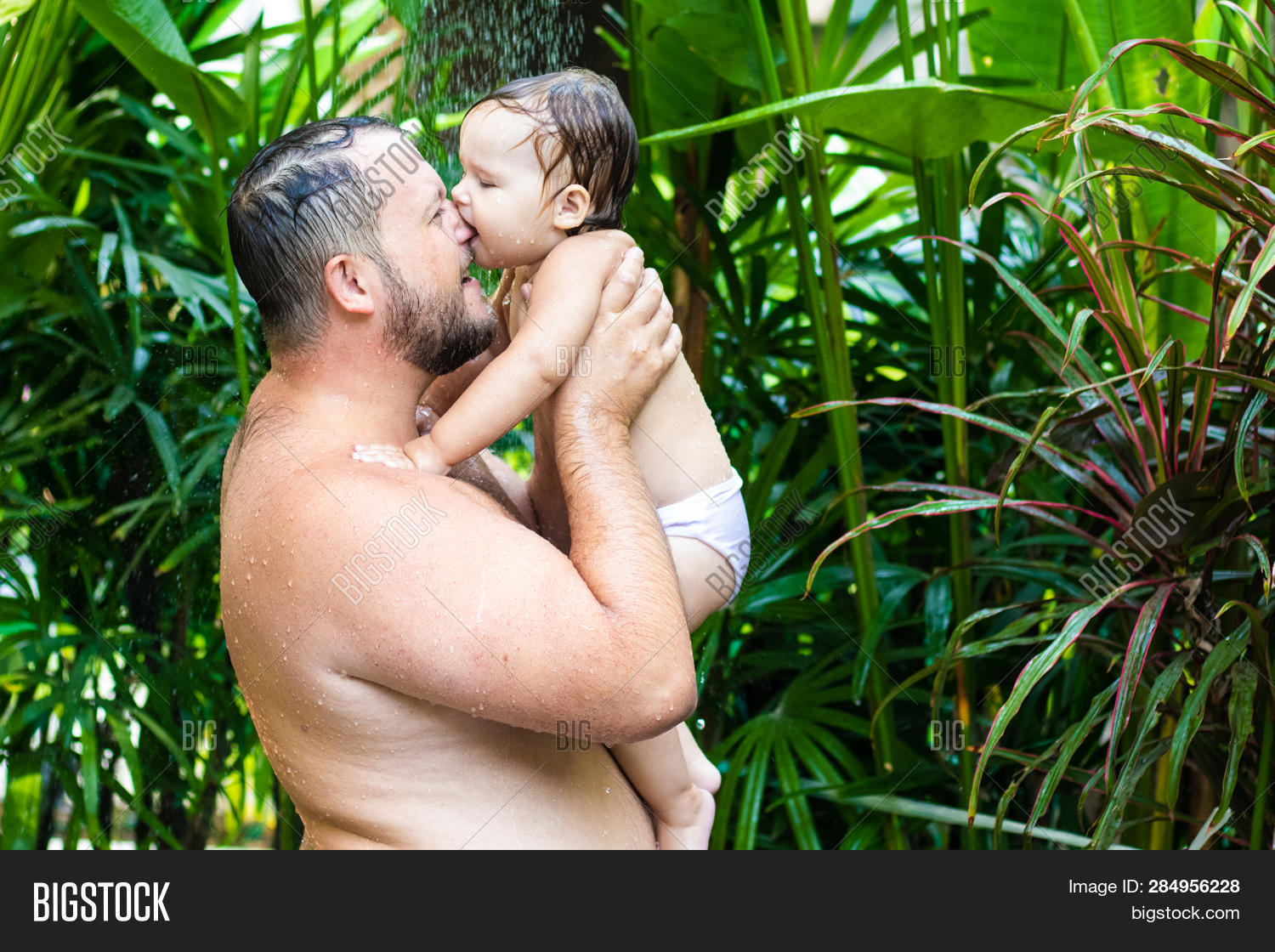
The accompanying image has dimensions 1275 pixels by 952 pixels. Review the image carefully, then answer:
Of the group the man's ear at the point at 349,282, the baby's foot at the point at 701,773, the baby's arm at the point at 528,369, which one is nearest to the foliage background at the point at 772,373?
the baby's foot at the point at 701,773

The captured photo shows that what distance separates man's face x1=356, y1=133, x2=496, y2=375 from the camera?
4.22 feet

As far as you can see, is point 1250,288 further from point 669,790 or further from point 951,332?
point 951,332

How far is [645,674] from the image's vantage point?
116 centimetres

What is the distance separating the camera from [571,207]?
145cm

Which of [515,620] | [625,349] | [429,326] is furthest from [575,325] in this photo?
[515,620]

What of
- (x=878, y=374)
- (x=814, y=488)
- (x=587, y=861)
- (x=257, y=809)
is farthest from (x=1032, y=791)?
(x=257, y=809)

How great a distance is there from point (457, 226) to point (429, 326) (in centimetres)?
16

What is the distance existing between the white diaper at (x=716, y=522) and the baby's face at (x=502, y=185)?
1.30ft

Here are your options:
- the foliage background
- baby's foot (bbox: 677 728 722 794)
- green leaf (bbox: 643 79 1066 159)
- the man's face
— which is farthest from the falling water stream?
baby's foot (bbox: 677 728 722 794)

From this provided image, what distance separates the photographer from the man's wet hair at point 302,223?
49.8 inches

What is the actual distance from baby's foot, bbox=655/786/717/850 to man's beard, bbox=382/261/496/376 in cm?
66

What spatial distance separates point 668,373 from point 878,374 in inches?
56.8

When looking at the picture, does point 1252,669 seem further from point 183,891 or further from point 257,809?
point 257,809

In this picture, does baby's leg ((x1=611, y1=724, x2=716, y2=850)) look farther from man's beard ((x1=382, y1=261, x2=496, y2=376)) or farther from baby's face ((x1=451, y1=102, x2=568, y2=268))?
baby's face ((x1=451, y1=102, x2=568, y2=268))
